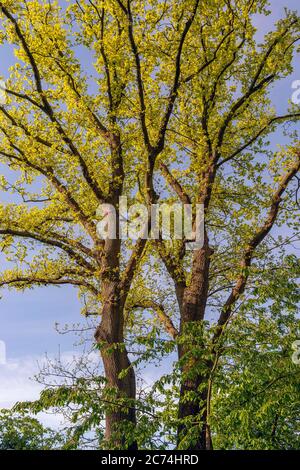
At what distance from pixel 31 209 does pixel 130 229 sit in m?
3.71

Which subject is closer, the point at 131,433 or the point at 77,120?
the point at 131,433

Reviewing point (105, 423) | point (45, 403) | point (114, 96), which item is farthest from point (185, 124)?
point (45, 403)

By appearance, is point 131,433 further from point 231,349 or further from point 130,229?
point 130,229

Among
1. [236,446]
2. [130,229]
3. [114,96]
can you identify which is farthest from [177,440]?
[114,96]

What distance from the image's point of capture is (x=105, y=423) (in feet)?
43.8

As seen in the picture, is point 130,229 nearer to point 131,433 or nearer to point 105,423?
point 105,423

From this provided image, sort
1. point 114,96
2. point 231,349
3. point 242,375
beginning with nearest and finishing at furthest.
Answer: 1. point 242,375
2. point 231,349
3. point 114,96

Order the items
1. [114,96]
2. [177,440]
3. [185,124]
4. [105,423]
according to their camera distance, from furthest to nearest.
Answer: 1. [185,124]
2. [114,96]
3. [105,423]
4. [177,440]

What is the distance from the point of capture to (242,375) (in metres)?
9.11

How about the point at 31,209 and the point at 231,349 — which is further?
the point at 31,209

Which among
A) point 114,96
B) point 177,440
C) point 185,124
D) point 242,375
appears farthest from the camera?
point 185,124

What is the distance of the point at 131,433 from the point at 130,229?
7.30 m
